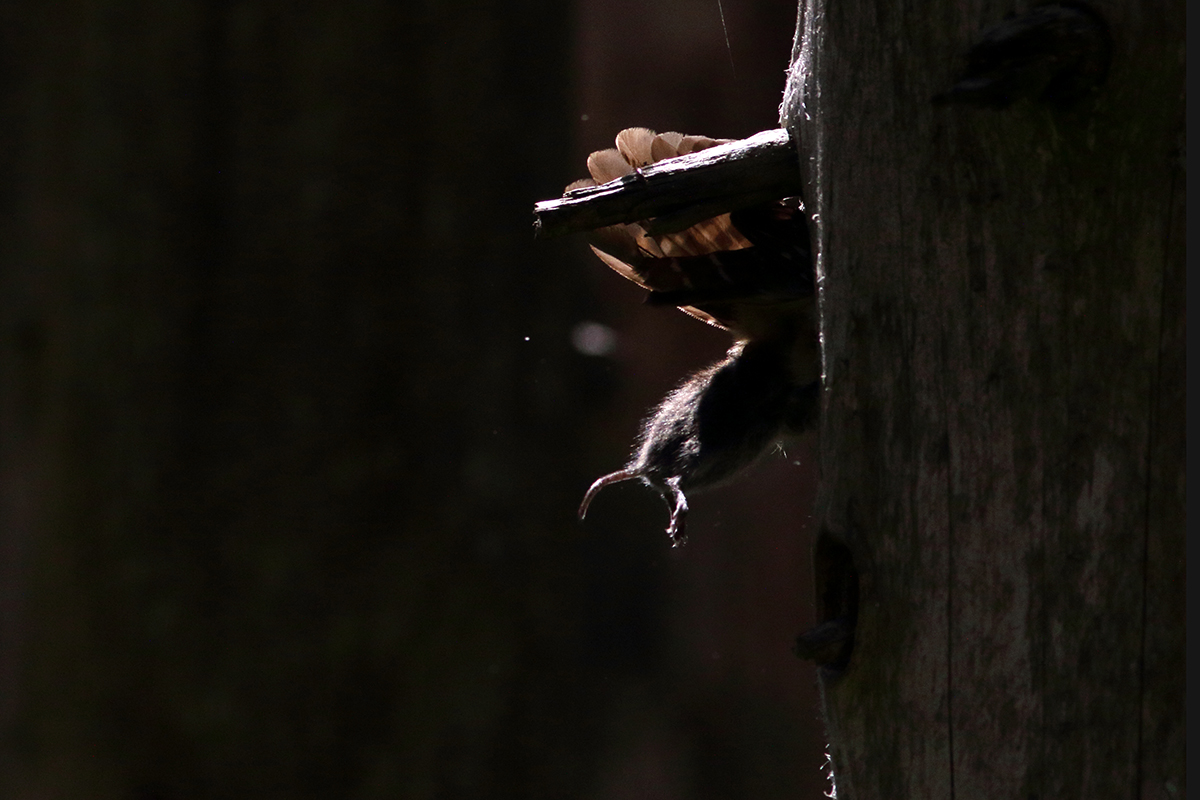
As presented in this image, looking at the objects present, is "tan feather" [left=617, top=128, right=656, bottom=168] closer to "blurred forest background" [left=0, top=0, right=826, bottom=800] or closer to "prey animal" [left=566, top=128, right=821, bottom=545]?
"prey animal" [left=566, top=128, right=821, bottom=545]

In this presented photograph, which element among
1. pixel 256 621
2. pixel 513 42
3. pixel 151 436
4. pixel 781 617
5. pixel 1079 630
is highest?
pixel 513 42

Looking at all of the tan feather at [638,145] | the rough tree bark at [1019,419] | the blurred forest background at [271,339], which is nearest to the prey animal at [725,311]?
the tan feather at [638,145]

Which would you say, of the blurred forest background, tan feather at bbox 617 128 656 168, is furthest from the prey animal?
the blurred forest background

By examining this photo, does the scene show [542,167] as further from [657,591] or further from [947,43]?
[947,43]

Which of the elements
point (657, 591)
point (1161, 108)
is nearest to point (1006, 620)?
point (1161, 108)

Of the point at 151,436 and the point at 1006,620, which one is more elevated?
the point at 1006,620

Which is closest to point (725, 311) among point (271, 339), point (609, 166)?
point (609, 166)

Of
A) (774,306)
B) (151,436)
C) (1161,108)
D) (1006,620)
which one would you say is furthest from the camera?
(151,436)
